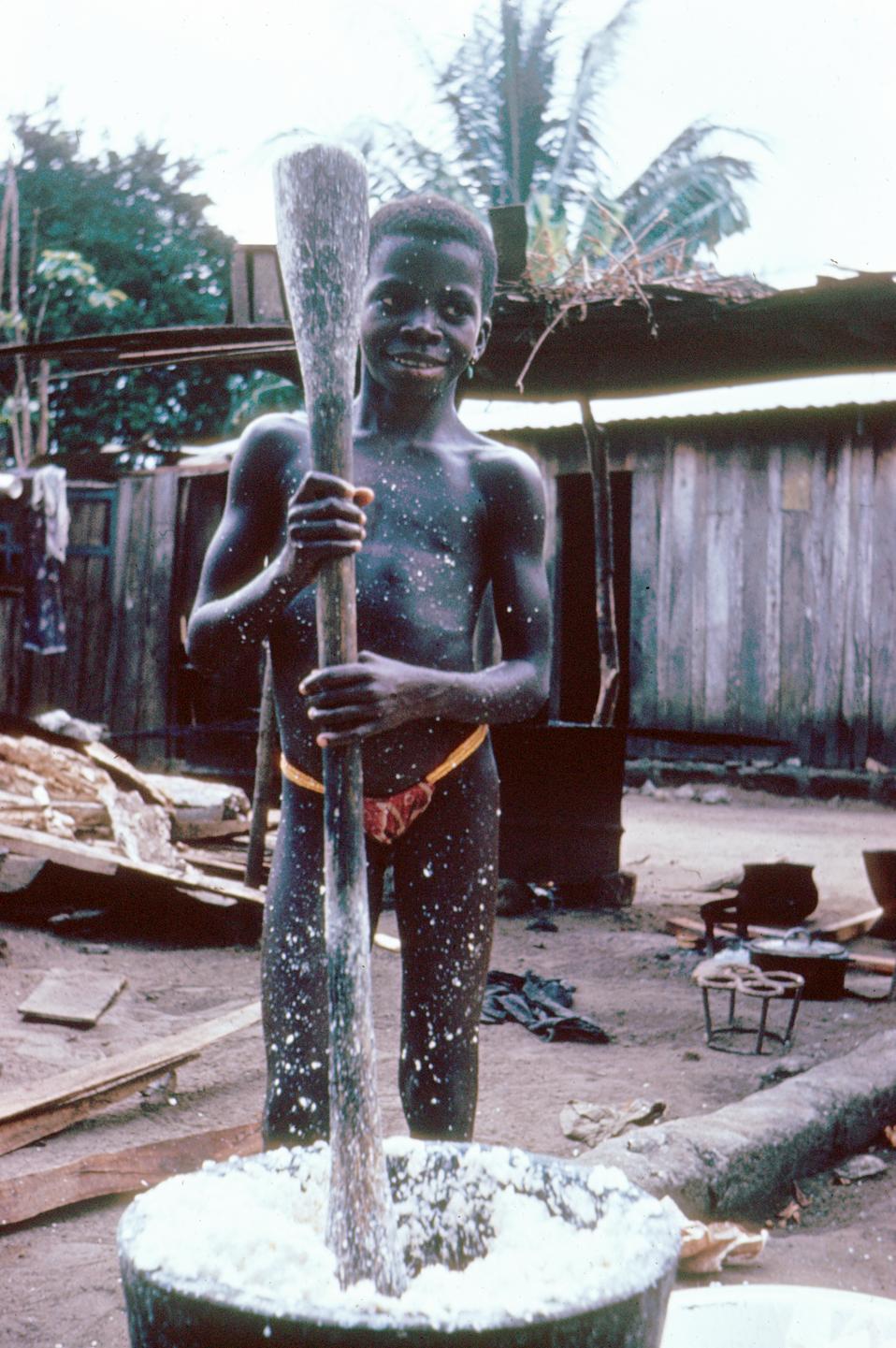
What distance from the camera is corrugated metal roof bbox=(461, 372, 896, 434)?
36.3 ft

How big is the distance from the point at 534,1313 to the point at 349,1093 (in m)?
0.34

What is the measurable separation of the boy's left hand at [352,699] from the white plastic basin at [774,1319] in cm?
101

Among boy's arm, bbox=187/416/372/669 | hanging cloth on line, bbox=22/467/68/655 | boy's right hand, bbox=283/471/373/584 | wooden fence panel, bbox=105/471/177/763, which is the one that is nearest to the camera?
boy's right hand, bbox=283/471/373/584

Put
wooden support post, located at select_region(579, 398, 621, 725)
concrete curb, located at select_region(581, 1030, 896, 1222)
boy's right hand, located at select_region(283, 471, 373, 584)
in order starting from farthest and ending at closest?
wooden support post, located at select_region(579, 398, 621, 725)
concrete curb, located at select_region(581, 1030, 896, 1222)
boy's right hand, located at select_region(283, 471, 373, 584)

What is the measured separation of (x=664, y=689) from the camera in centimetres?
1207

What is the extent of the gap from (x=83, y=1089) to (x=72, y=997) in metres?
1.38

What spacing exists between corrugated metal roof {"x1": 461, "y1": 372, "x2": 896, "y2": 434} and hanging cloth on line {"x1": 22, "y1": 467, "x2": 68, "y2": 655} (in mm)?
3399

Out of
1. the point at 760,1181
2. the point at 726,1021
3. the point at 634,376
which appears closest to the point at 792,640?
the point at 634,376

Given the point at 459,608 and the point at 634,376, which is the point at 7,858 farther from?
the point at 459,608

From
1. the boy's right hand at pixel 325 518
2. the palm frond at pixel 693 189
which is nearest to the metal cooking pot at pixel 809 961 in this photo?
the boy's right hand at pixel 325 518

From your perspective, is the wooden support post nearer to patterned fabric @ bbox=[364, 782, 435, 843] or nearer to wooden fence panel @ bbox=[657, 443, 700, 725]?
wooden fence panel @ bbox=[657, 443, 700, 725]

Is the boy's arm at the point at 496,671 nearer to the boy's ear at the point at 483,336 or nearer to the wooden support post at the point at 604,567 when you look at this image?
the boy's ear at the point at 483,336

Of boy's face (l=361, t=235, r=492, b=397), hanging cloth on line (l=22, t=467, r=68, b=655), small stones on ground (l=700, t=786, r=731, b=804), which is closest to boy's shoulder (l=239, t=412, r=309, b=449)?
boy's face (l=361, t=235, r=492, b=397)

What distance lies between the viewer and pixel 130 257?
19.1 m
